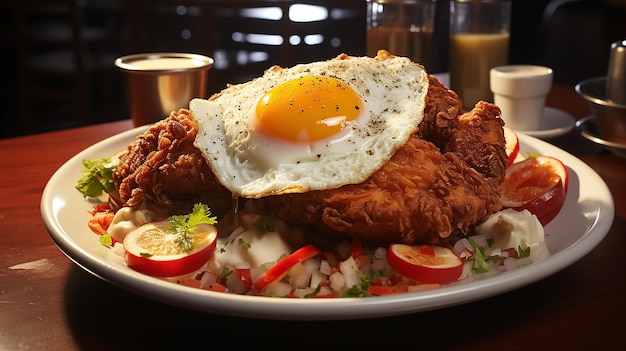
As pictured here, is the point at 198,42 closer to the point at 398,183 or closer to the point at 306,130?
the point at 306,130

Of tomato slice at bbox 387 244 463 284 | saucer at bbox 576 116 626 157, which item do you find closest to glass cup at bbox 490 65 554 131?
saucer at bbox 576 116 626 157

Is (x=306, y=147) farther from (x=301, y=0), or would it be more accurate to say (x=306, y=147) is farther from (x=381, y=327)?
(x=301, y=0)

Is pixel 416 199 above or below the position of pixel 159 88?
below

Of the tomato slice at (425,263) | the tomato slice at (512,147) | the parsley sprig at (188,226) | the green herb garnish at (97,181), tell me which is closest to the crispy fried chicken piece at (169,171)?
the green herb garnish at (97,181)

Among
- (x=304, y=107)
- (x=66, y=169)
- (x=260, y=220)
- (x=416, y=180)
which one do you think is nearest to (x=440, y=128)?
(x=416, y=180)

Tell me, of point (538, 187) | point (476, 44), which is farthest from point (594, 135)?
point (476, 44)

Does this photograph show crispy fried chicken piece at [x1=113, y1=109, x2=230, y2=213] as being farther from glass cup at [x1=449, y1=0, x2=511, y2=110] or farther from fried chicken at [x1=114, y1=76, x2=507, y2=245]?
glass cup at [x1=449, y1=0, x2=511, y2=110]

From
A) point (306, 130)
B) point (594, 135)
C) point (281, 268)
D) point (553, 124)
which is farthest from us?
point (553, 124)
